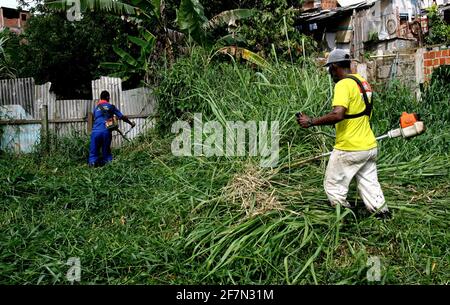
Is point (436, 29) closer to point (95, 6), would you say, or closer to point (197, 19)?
point (197, 19)

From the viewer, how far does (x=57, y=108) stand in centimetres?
927

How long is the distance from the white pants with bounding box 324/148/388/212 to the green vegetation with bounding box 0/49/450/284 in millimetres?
155

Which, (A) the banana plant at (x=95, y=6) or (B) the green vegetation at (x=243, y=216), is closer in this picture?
(B) the green vegetation at (x=243, y=216)

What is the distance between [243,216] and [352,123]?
1.22 m

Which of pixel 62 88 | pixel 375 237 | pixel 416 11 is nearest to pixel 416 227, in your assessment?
pixel 375 237

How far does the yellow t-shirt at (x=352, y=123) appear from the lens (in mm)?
3957

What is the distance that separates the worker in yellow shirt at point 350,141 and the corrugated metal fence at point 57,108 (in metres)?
5.36

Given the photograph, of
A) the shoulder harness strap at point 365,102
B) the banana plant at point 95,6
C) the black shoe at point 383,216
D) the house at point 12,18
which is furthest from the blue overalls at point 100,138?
the house at point 12,18

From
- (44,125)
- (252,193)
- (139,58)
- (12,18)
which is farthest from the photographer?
(12,18)

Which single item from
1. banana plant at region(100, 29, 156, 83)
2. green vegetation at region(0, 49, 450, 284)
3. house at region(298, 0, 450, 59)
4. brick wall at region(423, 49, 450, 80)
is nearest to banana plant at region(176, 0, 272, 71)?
banana plant at region(100, 29, 156, 83)

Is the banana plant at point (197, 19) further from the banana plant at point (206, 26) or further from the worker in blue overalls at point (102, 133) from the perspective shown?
the worker in blue overalls at point (102, 133)

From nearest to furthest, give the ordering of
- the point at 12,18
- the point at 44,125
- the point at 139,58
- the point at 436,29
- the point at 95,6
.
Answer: the point at 95,6 → the point at 44,125 → the point at 139,58 → the point at 436,29 → the point at 12,18

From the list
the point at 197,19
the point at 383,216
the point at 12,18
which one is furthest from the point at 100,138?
the point at 12,18

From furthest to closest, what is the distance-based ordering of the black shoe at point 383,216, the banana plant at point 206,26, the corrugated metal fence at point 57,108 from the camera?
the corrugated metal fence at point 57,108 < the banana plant at point 206,26 < the black shoe at point 383,216
